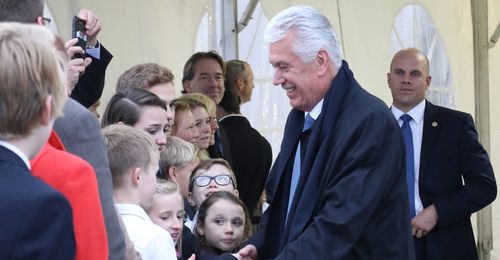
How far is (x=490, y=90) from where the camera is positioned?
7.50 metres

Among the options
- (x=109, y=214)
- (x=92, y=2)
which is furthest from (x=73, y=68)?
(x=92, y=2)

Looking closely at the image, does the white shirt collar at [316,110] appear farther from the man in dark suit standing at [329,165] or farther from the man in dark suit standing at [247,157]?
the man in dark suit standing at [247,157]

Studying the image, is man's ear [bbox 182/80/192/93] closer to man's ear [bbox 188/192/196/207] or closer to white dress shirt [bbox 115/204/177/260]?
man's ear [bbox 188/192/196/207]

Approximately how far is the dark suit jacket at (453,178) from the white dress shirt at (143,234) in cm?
253

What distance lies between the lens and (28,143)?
2.03 meters

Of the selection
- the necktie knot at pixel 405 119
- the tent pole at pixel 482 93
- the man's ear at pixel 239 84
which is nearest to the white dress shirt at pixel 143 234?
the necktie knot at pixel 405 119

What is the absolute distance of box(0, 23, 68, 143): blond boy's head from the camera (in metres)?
1.96

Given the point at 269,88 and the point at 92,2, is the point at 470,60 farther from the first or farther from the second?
the point at 92,2

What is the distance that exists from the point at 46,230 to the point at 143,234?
110 cm

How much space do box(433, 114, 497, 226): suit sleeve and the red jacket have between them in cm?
330

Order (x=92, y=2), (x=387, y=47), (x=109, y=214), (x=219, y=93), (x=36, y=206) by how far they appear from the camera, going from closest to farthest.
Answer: (x=36, y=206), (x=109, y=214), (x=92, y=2), (x=219, y=93), (x=387, y=47)

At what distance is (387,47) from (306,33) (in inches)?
154

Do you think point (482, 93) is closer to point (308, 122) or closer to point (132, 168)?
point (308, 122)

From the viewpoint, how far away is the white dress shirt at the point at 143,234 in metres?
3.05
